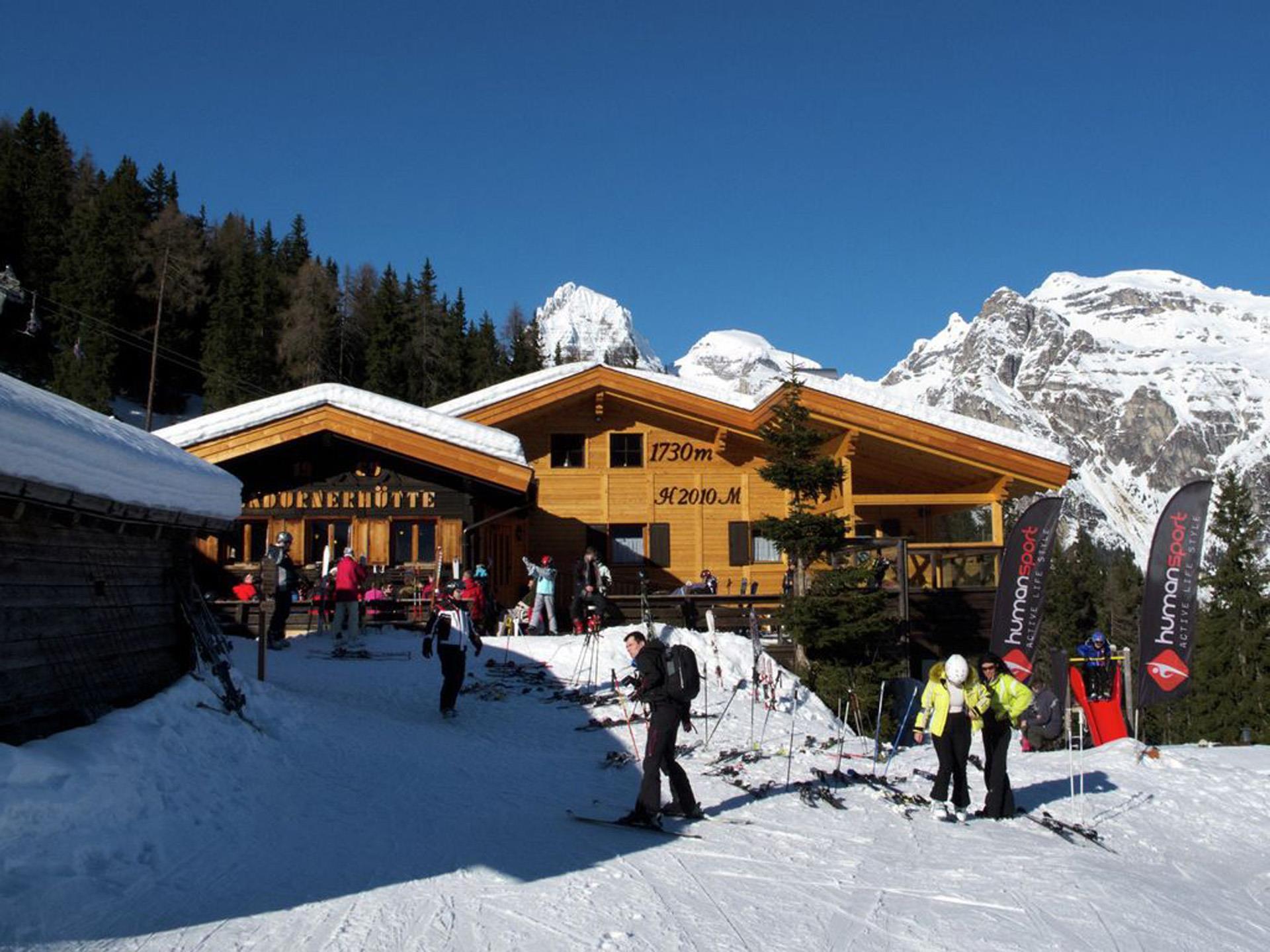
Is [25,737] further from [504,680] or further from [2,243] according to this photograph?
[2,243]

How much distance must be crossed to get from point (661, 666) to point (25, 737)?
179 inches

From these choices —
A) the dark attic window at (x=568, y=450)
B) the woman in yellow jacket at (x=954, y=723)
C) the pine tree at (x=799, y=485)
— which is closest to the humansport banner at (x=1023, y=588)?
the pine tree at (x=799, y=485)

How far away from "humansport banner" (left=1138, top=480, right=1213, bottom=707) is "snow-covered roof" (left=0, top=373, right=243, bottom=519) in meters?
12.0

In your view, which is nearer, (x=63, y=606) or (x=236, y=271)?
(x=63, y=606)

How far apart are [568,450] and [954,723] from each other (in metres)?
16.3

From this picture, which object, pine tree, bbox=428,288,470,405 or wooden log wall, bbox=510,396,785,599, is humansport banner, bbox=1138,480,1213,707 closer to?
wooden log wall, bbox=510,396,785,599

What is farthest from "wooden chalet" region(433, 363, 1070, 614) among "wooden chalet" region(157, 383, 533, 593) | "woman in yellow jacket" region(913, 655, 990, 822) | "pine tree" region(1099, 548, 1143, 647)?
"pine tree" region(1099, 548, 1143, 647)

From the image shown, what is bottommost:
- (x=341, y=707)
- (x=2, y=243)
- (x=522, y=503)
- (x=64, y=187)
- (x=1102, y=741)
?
(x=1102, y=741)

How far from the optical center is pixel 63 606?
790 cm

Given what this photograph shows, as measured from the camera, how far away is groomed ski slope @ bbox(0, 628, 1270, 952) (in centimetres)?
541

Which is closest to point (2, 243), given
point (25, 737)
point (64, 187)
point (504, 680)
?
point (64, 187)

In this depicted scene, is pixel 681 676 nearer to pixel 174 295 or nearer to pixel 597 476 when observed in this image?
pixel 597 476

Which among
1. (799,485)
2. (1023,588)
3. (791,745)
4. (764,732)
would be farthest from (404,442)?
(1023,588)

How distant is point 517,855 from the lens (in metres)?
6.80
